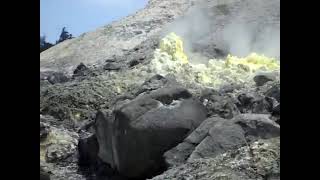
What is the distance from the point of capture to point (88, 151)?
1052cm

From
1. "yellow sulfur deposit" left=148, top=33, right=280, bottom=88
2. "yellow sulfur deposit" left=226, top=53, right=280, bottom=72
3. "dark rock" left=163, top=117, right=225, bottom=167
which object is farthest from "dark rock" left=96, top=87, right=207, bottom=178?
"yellow sulfur deposit" left=226, top=53, right=280, bottom=72

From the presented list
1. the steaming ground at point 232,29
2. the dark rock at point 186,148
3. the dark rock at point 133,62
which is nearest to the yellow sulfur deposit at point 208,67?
the dark rock at point 133,62

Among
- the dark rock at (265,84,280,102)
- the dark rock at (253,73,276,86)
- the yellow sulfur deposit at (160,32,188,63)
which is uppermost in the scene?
the yellow sulfur deposit at (160,32,188,63)

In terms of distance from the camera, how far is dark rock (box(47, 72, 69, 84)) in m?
16.9

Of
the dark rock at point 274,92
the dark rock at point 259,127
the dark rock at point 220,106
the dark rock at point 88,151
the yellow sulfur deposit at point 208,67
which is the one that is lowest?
the dark rock at point 88,151

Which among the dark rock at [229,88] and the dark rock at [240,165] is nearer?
the dark rock at [240,165]

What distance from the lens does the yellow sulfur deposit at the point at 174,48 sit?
49.7 feet

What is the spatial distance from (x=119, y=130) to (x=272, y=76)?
4385 millimetres

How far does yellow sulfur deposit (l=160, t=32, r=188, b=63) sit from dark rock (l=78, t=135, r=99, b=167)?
5130mm

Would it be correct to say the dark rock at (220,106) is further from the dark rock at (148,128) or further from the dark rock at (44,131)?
the dark rock at (44,131)

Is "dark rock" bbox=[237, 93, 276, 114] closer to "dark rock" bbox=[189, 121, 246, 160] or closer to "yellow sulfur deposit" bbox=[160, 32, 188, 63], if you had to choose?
"dark rock" bbox=[189, 121, 246, 160]

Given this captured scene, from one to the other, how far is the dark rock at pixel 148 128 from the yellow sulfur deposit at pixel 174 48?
555 centimetres

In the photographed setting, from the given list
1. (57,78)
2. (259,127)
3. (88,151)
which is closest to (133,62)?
(57,78)
